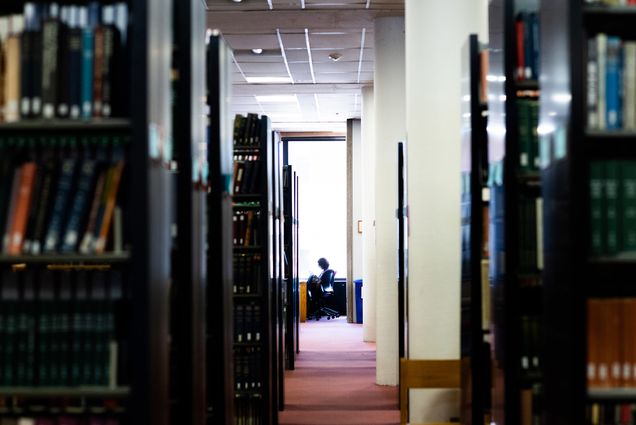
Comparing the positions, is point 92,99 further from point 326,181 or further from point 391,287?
point 326,181

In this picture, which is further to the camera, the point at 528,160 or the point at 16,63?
the point at 528,160

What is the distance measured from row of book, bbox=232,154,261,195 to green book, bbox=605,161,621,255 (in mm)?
3545

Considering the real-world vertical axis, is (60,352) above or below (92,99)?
below

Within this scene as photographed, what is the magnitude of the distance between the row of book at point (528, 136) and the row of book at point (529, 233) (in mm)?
140

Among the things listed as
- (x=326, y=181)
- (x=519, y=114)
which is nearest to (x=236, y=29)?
(x=519, y=114)

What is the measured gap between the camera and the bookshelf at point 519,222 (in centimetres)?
362

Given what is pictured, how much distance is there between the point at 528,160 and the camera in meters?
3.63

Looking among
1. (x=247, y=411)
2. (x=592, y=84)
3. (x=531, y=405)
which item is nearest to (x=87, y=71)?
(x=592, y=84)

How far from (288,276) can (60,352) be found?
689 cm

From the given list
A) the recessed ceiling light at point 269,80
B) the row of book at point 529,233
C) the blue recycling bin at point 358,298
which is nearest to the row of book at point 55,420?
the row of book at point 529,233

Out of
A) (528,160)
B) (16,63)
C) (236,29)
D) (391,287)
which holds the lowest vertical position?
(391,287)

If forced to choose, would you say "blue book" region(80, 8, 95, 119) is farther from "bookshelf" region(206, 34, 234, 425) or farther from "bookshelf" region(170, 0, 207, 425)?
"bookshelf" region(206, 34, 234, 425)

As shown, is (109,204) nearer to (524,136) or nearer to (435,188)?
(524,136)

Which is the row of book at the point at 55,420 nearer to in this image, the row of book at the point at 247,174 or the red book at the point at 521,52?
the red book at the point at 521,52
